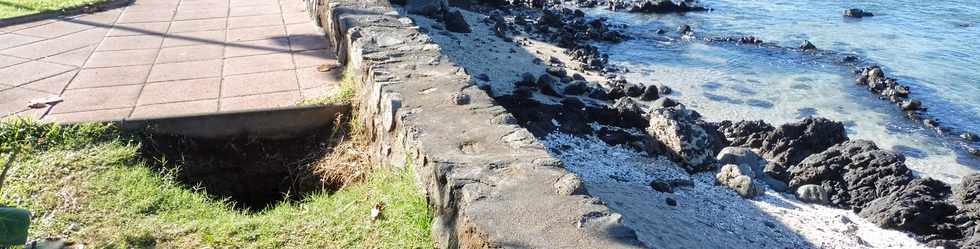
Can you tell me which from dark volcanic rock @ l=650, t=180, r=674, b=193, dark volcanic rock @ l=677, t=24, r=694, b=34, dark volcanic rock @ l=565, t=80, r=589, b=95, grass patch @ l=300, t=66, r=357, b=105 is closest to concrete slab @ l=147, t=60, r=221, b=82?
grass patch @ l=300, t=66, r=357, b=105

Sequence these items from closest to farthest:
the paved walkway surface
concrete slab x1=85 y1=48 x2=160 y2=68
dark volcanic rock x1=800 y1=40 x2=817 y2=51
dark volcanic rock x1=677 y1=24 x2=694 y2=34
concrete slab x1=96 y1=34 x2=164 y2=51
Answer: the paved walkway surface < concrete slab x1=85 y1=48 x2=160 y2=68 < concrete slab x1=96 y1=34 x2=164 y2=51 < dark volcanic rock x1=800 y1=40 x2=817 y2=51 < dark volcanic rock x1=677 y1=24 x2=694 y2=34

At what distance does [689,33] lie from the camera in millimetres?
13891

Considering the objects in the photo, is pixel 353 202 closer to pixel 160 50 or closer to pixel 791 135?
pixel 160 50

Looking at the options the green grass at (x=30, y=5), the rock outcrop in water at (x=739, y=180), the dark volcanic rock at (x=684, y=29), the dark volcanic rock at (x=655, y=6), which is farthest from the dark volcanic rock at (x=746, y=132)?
the dark volcanic rock at (x=655, y=6)

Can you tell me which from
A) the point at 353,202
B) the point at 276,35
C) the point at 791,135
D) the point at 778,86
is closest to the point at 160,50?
the point at 276,35

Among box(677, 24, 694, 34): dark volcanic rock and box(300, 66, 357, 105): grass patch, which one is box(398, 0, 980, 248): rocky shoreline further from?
box(677, 24, 694, 34): dark volcanic rock

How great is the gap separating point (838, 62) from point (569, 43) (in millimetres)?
4092

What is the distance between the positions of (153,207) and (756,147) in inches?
234

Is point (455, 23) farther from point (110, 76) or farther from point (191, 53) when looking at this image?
point (110, 76)

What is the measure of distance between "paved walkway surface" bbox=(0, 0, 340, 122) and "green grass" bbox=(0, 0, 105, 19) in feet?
1.21

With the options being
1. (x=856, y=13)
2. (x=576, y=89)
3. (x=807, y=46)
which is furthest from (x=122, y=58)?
(x=856, y=13)

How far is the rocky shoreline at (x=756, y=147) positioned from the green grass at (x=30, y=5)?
157 inches

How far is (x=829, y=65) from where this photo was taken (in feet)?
39.6

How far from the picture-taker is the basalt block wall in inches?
114
